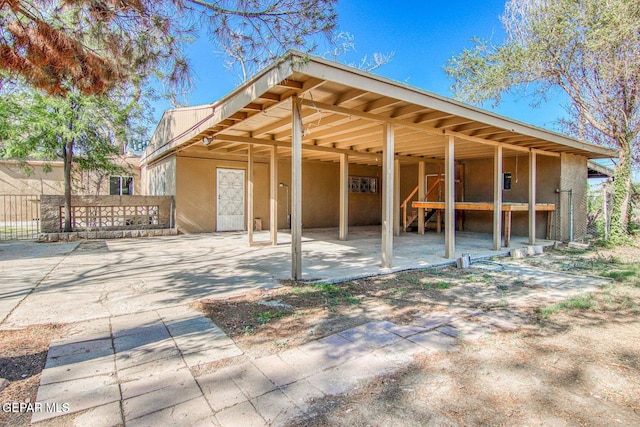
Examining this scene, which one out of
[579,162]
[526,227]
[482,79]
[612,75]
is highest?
[482,79]

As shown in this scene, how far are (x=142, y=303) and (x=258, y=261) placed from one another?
2.44 metres

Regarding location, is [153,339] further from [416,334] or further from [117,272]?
[117,272]

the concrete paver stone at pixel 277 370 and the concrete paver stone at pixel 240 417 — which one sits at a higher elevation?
the concrete paver stone at pixel 277 370

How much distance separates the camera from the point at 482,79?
479 inches

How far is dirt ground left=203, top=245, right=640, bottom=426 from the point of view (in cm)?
182

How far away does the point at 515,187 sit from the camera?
980cm

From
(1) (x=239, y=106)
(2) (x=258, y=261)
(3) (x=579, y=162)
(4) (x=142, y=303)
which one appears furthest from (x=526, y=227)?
(4) (x=142, y=303)

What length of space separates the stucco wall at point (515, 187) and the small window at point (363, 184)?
11.5 feet

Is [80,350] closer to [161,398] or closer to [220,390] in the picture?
[161,398]

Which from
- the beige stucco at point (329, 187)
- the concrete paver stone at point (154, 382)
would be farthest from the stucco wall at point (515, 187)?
the concrete paver stone at point (154, 382)

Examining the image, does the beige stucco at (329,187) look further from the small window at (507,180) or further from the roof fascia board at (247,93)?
the roof fascia board at (247,93)

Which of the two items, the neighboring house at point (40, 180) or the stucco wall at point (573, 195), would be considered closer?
the stucco wall at point (573, 195)

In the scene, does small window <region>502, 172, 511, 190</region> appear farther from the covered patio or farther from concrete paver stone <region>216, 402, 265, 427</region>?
concrete paver stone <region>216, 402, 265, 427</region>

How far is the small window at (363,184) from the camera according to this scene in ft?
41.7
